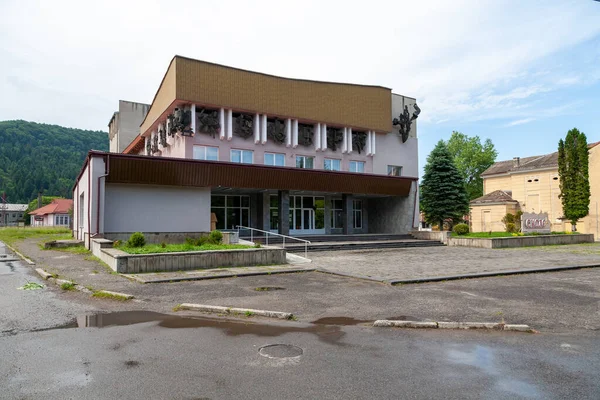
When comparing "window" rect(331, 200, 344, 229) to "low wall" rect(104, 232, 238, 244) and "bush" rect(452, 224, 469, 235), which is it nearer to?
"bush" rect(452, 224, 469, 235)

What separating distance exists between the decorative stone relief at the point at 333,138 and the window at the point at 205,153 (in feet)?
31.0

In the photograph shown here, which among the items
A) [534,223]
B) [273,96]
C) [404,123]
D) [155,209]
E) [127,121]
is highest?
[127,121]

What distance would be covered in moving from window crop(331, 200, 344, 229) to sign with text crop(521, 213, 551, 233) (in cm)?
1339

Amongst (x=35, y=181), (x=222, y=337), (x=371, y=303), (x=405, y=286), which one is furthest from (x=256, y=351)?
(x=35, y=181)

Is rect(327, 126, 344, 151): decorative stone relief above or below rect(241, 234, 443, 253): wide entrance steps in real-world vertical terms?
above

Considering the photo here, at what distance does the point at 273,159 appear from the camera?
1223 inches

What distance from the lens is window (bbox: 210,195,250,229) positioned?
29359 mm

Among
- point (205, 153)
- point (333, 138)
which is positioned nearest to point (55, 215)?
point (205, 153)

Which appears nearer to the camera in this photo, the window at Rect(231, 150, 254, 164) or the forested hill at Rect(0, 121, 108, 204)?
the window at Rect(231, 150, 254, 164)

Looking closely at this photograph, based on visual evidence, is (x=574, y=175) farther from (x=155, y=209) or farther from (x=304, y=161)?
(x=155, y=209)

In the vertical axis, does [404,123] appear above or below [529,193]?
above

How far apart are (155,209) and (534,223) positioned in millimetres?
26102

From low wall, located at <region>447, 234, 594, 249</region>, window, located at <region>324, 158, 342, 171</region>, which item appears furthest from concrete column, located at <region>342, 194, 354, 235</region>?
low wall, located at <region>447, 234, 594, 249</region>

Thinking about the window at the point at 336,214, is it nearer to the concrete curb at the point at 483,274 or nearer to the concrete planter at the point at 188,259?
the concrete planter at the point at 188,259
